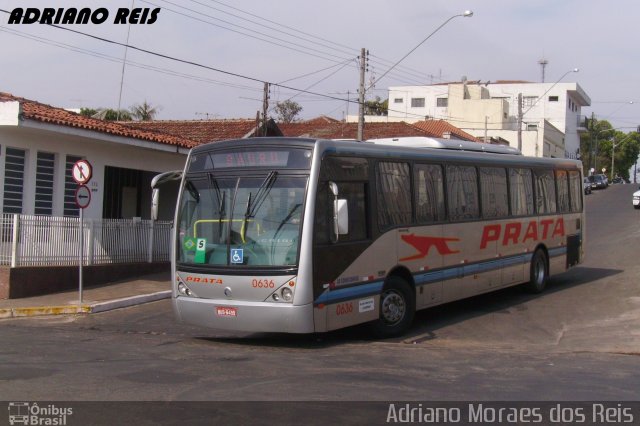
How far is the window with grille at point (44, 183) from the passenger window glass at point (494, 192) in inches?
434

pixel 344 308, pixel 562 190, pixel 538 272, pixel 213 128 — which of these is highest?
pixel 213 128

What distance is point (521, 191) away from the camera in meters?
15.6

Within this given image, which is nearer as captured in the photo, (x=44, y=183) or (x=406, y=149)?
(x=406, y=149)

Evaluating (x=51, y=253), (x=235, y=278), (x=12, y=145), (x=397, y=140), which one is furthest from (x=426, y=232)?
(x=12, y=145)

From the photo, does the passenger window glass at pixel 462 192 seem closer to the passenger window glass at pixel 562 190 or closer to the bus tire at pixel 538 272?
the bus tire at pixel 538 272

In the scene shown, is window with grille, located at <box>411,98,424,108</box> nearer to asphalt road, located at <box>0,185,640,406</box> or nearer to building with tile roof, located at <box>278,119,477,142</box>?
building with tile roof, located at <box>278,119,477,142</box>

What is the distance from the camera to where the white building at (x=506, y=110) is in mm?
70250

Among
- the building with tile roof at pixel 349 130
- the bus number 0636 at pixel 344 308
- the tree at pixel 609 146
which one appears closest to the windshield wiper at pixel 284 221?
the bus number 0636 at pixel 344 308

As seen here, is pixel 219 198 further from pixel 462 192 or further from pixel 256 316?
pixel 462 192

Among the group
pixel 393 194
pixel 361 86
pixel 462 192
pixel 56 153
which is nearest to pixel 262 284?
pixel 393 194

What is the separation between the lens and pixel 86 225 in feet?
58.9

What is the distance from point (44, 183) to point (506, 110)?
201ft
